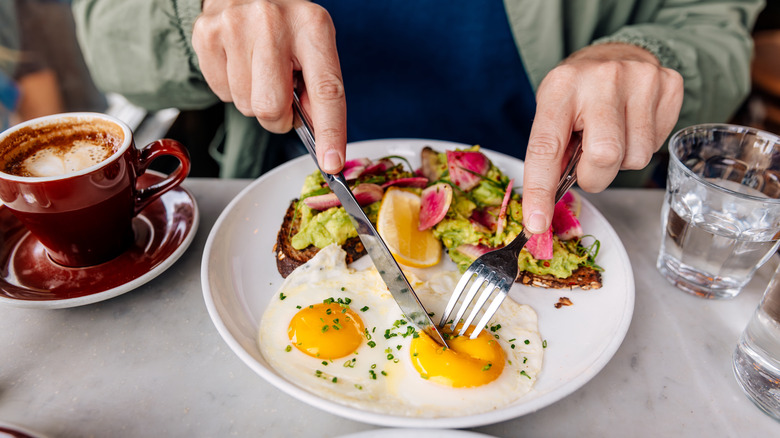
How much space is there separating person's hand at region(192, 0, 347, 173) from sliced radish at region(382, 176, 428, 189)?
375 mm

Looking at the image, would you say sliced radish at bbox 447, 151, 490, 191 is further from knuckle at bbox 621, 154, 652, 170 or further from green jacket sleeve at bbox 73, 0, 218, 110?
green jacket sleeve at bbox 73, 0, 218, 110

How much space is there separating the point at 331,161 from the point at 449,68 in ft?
4.18

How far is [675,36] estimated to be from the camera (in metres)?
1.96

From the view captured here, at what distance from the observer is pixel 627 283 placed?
4.30 ft

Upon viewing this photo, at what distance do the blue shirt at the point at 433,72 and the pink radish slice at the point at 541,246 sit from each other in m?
1.12

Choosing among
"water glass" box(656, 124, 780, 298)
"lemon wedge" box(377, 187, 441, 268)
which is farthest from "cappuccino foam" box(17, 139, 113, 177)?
"water glass" box(656, 124, 780, 298)

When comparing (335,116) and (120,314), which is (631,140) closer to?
(335,116)

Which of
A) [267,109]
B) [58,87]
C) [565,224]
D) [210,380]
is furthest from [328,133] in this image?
[58,87]

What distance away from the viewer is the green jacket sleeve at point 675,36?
74.9 inches

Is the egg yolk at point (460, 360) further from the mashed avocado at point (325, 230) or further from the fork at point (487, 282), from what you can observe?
the mashed avocado at point (325, 230)

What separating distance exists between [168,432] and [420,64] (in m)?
1.81

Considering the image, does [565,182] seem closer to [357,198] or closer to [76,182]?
[357,198]

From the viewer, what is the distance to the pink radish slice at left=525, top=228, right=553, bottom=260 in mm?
1353

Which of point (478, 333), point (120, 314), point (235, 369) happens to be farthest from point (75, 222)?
point (478, 333)
